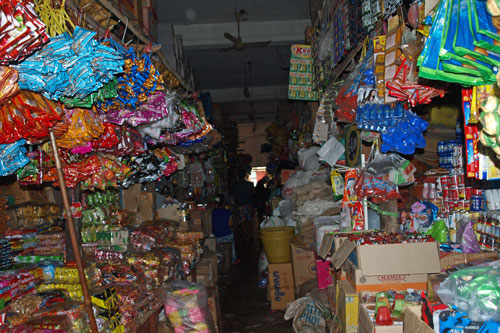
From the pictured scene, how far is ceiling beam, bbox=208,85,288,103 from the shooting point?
39.1ft

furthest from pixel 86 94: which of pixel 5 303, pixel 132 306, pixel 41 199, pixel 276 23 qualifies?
pixel 276 23

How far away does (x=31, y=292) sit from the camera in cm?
300

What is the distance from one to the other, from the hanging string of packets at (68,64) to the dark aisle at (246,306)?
161 inches

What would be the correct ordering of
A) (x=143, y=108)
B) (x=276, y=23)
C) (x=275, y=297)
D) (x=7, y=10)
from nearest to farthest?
(x=7, y=10) < (x=143, y=108) < (x=275, y=297) < (x=276, y=23)

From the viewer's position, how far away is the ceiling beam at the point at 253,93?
11914 mm

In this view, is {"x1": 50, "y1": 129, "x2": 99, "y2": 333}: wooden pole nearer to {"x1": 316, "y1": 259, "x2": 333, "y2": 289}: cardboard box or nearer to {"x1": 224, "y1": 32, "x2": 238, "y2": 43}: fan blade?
{"x1": 316, "y1": 259, "x2": 333, "y2": 289}: cardboard box

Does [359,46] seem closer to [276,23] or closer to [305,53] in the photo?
[305,53]

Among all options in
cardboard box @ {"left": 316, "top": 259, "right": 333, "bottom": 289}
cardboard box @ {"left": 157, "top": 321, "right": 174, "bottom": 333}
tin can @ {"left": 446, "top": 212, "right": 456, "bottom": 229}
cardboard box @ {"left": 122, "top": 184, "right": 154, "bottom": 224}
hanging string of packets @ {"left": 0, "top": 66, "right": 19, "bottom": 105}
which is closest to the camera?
hanging string of packets @ {"left": 0, "top": 66, "right": 19, "bottom": 105}

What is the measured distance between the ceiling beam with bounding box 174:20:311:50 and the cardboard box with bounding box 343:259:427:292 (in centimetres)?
526

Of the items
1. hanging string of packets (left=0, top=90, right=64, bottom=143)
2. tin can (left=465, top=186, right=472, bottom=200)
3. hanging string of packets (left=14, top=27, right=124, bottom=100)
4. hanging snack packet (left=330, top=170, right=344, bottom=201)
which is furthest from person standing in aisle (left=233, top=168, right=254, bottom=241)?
hanging string of packets (left=14, top=27, right=124, bottom=100)

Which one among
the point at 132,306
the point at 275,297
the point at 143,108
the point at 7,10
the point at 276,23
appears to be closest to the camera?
the point at 7,10

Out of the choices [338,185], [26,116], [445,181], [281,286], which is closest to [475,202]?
[445,181]

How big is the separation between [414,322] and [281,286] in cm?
429

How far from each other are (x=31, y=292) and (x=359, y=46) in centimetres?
304
